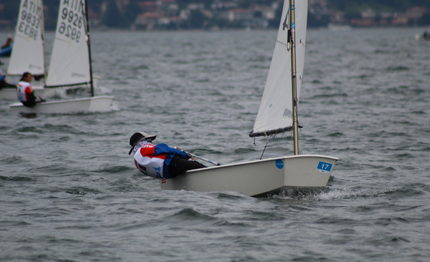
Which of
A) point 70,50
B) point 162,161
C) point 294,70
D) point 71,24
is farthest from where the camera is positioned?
point 70,50

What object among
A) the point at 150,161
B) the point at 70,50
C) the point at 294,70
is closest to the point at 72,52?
the point at 70,50

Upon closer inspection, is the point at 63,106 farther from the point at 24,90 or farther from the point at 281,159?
the point at 281,159

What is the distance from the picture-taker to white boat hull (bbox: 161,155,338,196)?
20.9 feet

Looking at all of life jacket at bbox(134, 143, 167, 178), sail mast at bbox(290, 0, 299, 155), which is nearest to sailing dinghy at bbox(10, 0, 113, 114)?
life jacket at bbox(134, 143, 167, 178)

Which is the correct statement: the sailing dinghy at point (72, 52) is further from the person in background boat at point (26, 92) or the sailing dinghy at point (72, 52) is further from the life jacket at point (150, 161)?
the life jacket at point (150, 161)

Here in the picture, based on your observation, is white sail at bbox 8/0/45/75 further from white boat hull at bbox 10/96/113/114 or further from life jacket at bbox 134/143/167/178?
life jacket at bbox 134/143/167/178

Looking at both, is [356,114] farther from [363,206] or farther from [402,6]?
[402,6]

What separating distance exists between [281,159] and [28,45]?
15.0 meters

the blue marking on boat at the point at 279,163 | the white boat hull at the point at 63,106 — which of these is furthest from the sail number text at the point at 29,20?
the blue marking on boat at the point at 279,163

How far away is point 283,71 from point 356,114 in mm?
7859

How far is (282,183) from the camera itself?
6.46 meters

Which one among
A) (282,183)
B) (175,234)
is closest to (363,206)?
(282,183)

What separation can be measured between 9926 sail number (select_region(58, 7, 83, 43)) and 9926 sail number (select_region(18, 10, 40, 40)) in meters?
4.54

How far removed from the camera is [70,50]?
14.9 meters
